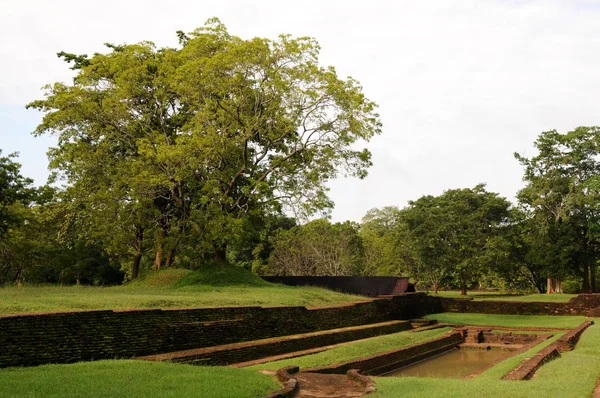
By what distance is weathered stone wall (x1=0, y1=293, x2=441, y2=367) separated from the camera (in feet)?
28.3

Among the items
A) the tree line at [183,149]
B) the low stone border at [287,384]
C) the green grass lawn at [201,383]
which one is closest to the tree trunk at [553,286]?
the tree line at [183,149]

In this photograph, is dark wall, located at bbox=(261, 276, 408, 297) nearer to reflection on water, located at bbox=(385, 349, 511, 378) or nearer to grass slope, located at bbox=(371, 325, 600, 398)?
reflection on water, located at bbox=(385, 349, 511, 378)

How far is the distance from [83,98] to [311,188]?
10.5 meters

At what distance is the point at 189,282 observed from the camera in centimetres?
2097

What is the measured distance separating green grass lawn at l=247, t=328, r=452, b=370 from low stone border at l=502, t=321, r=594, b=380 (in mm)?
4079

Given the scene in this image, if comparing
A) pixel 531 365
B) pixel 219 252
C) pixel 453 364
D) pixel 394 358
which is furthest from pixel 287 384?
pixel 219 252

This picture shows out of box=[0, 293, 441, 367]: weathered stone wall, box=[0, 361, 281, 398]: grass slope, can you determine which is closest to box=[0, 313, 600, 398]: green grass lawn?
box=[0, 361, 281, 398]: grass slope

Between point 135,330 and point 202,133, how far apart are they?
1214 centimetres

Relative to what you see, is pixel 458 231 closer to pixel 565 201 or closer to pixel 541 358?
pixel 565 201

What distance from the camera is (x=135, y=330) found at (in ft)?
34.9

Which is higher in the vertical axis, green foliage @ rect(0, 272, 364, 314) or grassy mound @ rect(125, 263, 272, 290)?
grassy mound @ rect(125, 263, 272, 290)

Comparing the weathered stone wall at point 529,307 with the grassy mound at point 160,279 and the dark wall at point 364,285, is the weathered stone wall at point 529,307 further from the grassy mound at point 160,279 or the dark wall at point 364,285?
the grassy mound at point 160,279

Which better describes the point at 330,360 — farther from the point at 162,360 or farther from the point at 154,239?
the point at 154,239

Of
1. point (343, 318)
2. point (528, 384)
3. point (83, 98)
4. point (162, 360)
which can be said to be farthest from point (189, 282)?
point (528, 384)
